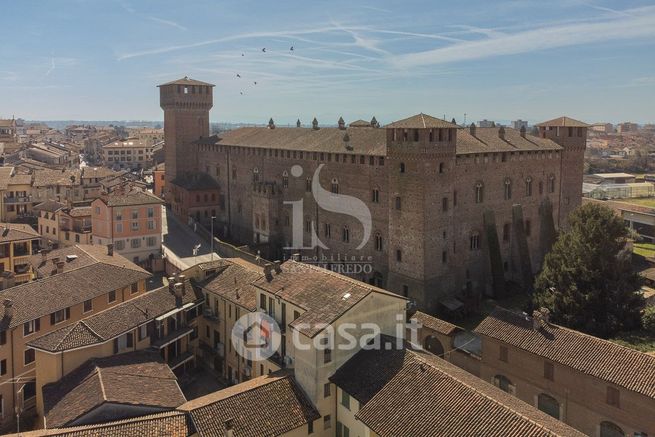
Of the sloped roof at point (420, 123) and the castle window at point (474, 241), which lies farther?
the castle window at point (474, 241)

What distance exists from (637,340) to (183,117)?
57.5m

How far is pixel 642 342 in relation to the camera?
30.4m

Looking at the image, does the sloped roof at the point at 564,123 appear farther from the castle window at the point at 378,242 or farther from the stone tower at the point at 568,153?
the castle window at the point at 378,242

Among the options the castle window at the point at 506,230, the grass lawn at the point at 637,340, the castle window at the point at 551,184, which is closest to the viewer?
the grass lawn at the point at 637,340

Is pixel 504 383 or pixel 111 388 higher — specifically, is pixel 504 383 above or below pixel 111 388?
below

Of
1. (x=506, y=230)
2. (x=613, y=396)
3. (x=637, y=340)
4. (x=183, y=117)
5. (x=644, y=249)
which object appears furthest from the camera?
(x=183, y=117)

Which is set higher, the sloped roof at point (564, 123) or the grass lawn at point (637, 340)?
the sloped roof at point (564, 123)

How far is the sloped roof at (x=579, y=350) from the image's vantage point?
78.7ft

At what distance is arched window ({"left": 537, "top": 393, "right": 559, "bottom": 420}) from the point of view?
26516 mm

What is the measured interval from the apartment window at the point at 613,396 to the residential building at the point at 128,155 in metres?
115

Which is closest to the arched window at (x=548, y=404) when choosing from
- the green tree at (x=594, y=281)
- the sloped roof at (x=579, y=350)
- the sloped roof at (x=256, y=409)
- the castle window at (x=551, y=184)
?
the sloped roof at (x=579, y=350)

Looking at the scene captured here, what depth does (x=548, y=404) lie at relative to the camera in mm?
26875

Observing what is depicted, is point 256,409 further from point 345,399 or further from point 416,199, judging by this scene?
point 416,199

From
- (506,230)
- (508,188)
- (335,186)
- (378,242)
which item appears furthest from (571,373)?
(335,186)
